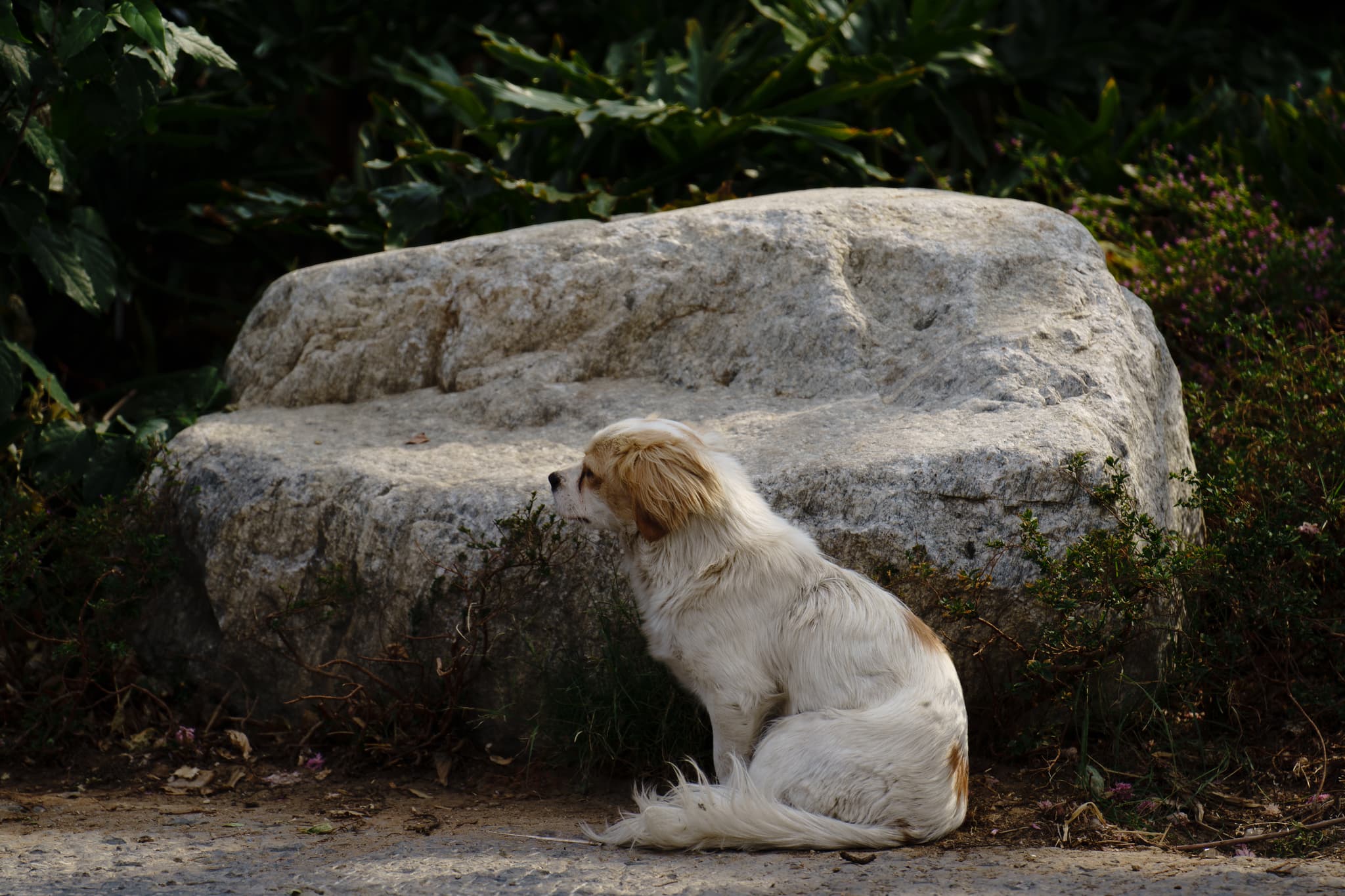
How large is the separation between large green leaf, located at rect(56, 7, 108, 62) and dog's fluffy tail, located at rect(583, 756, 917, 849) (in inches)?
134

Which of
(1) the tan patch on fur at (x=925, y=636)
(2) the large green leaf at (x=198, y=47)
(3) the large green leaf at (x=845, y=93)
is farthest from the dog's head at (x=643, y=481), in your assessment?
(3) the large green leaf at (x=845, y=93)

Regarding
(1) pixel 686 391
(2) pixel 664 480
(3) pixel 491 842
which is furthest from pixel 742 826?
(1) pixel 686 391

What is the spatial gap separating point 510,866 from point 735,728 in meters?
0.78

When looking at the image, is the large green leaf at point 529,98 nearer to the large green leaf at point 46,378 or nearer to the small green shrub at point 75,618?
the large green leaf at point 46,378

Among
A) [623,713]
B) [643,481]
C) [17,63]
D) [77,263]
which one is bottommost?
[623,713]

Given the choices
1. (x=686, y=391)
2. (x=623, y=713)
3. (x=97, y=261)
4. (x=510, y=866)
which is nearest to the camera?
→ (x=510, y=866)

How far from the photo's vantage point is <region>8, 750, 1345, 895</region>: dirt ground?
3.15 m

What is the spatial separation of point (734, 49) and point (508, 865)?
19.7 feet

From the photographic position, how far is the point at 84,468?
5.26 meters

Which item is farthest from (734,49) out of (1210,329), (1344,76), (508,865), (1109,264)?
(508,865)

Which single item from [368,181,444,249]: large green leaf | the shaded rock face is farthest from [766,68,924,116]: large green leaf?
[368,181,444,249]: large green leaf

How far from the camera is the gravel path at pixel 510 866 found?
121 inches

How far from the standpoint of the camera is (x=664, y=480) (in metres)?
3.58

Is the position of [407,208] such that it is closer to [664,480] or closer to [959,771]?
[664,480]
